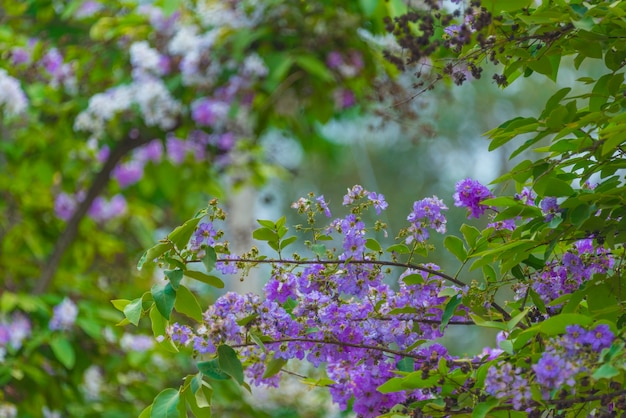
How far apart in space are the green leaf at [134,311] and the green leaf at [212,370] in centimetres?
7

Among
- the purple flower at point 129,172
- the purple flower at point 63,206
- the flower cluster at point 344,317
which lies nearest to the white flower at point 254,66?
the purple flower at point 129,172

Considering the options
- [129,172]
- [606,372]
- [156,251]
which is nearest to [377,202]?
[156,251]

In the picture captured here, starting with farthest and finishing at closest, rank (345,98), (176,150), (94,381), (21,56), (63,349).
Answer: (94,381), (176,150), (21,56), (345,98), (63,349)

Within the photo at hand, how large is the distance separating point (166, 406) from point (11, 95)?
172 centimetres

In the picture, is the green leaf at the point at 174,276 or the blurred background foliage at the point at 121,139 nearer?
the green leaf at the point at 174,276

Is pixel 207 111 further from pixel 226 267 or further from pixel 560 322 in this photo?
pixel 560 322

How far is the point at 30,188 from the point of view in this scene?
2980mm

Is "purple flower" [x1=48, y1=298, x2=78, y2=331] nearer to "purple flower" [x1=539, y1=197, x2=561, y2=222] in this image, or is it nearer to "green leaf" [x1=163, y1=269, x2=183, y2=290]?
"green leaf" [x1=163, y1=269, x2=183, y2=290]

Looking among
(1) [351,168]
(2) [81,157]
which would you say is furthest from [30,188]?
(1) [351,168]

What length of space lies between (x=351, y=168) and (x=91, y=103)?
664 cm

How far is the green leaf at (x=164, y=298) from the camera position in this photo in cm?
91

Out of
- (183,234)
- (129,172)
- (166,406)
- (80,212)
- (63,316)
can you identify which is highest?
(129,172)

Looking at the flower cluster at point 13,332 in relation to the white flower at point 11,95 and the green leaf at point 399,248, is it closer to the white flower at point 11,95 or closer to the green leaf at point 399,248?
the white flower at point 11,95

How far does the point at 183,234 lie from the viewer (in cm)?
92
